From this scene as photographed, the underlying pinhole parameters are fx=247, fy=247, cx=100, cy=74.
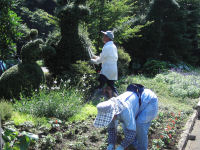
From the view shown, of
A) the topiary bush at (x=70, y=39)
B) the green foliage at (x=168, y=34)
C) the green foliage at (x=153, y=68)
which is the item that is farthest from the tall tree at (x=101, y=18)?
the green foliage at (x=153, y=68)

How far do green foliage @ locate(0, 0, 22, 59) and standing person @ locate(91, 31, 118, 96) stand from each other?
2.56 meters

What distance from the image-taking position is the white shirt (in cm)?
652

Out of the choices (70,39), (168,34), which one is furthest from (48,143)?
(168,34)

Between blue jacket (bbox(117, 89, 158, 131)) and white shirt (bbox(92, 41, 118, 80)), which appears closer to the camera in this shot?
blue jacket (bbox(117, 89, 158, 131))

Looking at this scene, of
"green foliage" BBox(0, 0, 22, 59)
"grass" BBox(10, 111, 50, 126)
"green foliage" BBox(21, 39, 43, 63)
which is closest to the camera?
"grass" BBox(10, 111, 50, 126)

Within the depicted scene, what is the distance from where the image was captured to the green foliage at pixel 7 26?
23.2ft

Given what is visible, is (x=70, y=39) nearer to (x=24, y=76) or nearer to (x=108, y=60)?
(x=108, y=60)

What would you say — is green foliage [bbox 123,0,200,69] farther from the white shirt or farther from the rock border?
the white shirt

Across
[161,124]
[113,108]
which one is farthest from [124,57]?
[113,108]

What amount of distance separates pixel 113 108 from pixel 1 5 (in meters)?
5.62

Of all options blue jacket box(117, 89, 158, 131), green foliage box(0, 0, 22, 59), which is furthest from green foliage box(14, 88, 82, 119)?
green foliage box(0, 0, 22, 59)

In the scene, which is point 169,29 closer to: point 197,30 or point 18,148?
point 197,30

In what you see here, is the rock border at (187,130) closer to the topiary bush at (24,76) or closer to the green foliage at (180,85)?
the green foliage at (180,85)

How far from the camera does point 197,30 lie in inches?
685
